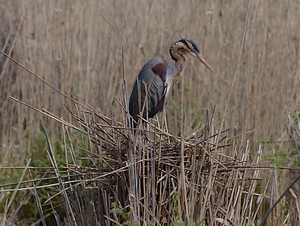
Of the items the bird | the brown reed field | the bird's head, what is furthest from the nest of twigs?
the bird's head

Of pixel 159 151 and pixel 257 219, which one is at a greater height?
pixel 159 151

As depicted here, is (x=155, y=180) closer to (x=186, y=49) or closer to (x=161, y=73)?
(x=161, y=73)

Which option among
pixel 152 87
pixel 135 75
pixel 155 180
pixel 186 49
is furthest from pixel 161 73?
pixel 155 180

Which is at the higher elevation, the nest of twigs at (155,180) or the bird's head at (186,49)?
the bird's head at (186,49)

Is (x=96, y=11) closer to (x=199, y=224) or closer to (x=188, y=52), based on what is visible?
(x=188, y=52)

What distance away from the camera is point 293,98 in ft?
16.5

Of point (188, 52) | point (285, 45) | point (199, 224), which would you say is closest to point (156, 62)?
point (188, 52)

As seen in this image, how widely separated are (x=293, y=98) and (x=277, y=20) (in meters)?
0.52

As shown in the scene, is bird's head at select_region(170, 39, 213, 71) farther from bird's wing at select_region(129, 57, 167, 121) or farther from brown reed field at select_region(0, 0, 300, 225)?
brown reed field at select_region(0, 0, 300, 225)

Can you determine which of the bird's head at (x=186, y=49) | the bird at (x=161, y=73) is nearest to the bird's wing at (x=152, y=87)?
the bird at (x=161, y=73)

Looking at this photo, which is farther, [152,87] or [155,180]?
[152,87]

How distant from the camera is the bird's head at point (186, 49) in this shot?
4305 mm

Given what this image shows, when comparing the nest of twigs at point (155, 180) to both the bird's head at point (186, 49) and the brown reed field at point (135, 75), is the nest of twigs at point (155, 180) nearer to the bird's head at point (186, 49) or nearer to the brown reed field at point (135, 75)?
the brown reed field at point (135, 75)

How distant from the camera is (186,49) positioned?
4332mm
